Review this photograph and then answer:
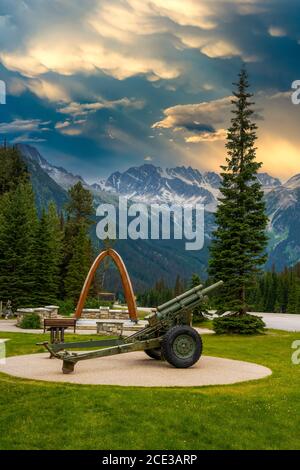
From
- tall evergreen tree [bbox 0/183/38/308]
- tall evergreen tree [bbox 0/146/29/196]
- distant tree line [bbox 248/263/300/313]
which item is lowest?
distant tree line [bbox 248/263/300/313]

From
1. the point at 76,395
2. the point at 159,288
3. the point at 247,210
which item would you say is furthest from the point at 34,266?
the point at 159,288

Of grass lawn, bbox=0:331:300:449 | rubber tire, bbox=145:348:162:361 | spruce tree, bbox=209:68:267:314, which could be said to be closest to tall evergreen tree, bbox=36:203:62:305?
spruce tree, bbox=209:68:267:314

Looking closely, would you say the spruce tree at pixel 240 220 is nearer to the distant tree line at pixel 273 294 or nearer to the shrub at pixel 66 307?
the shrub at pixel 66 307

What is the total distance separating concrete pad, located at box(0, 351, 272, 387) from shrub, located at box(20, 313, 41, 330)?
10554 millimetres

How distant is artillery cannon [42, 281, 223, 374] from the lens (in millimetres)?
13694

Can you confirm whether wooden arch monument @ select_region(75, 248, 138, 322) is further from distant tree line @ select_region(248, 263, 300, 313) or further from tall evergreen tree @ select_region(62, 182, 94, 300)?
distant tree line @ select_region(248, 263, 300, 313)

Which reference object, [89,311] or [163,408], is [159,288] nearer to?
[89,311]

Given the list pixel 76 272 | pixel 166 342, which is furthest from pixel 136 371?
pixel 76 272

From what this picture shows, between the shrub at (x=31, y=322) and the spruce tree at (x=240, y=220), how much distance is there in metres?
9.40

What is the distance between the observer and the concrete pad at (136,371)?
12383mm

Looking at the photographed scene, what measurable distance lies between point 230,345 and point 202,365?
6211 mm

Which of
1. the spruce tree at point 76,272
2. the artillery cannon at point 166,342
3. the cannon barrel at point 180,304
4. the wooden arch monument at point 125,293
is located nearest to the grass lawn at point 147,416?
the artillery cannon at point 166,342

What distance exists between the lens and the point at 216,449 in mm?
8672

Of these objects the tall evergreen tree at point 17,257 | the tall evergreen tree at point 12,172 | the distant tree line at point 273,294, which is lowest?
the distant tree line at point 273,294
